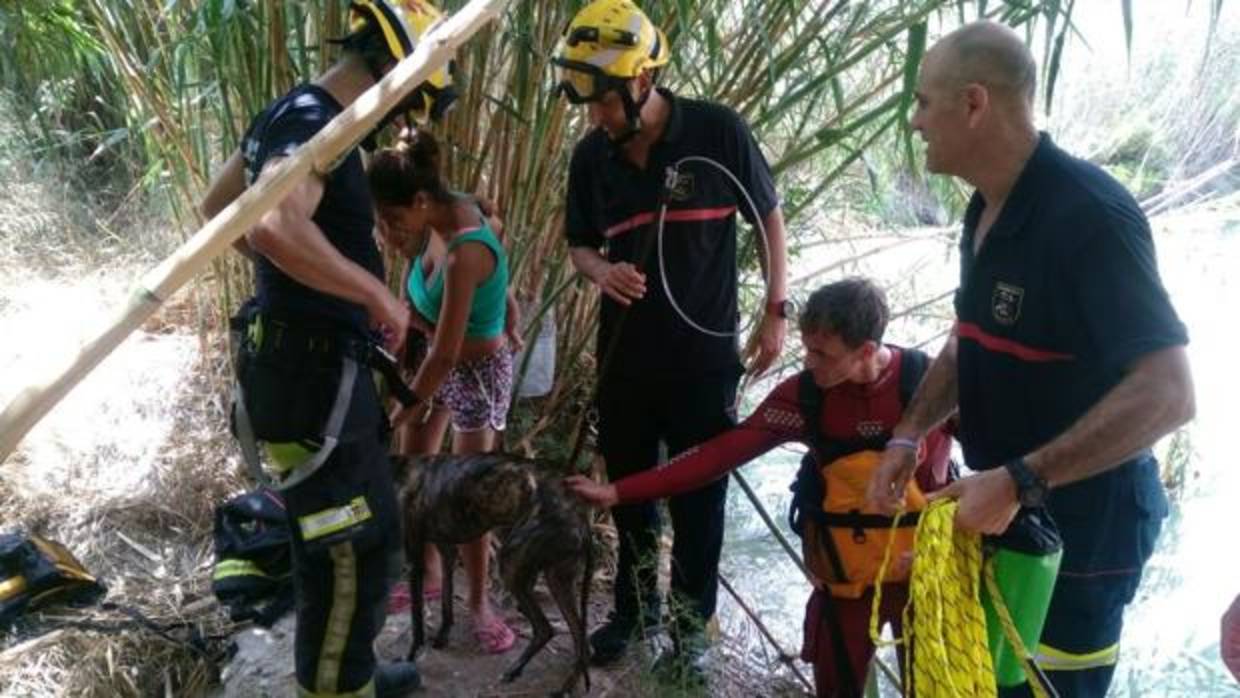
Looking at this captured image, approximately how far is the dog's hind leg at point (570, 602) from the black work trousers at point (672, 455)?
179 millimetres

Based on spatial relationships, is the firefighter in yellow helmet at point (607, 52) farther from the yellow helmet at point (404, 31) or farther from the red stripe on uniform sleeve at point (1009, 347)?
the red stripe on uniform sleeve at point (1009, 347)

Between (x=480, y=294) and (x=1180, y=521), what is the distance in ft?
11.6

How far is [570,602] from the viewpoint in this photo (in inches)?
96.0

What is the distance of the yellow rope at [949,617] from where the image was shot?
1485 millimetres

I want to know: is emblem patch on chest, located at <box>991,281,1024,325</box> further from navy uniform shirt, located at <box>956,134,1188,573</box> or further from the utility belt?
the utility belt

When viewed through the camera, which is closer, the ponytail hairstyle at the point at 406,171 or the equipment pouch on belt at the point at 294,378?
the equipment pouch on belt at the point at 294,378

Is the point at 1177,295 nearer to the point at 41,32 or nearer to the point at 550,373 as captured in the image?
the point at 550,373

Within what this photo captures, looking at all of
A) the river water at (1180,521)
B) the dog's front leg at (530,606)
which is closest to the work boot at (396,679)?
the dog's front leg at (530,606)

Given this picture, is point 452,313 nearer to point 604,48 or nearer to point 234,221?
point 604,48

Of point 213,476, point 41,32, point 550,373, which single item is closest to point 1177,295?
point 550,373

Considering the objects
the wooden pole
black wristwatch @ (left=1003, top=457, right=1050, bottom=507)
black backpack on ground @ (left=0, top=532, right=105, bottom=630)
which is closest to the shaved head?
black wristwatch @ (left=1003, top=457, right=1050, bottom=507)

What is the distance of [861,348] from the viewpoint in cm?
202

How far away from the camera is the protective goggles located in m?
2.19

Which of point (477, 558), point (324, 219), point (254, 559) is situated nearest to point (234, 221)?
point (324, 219)
